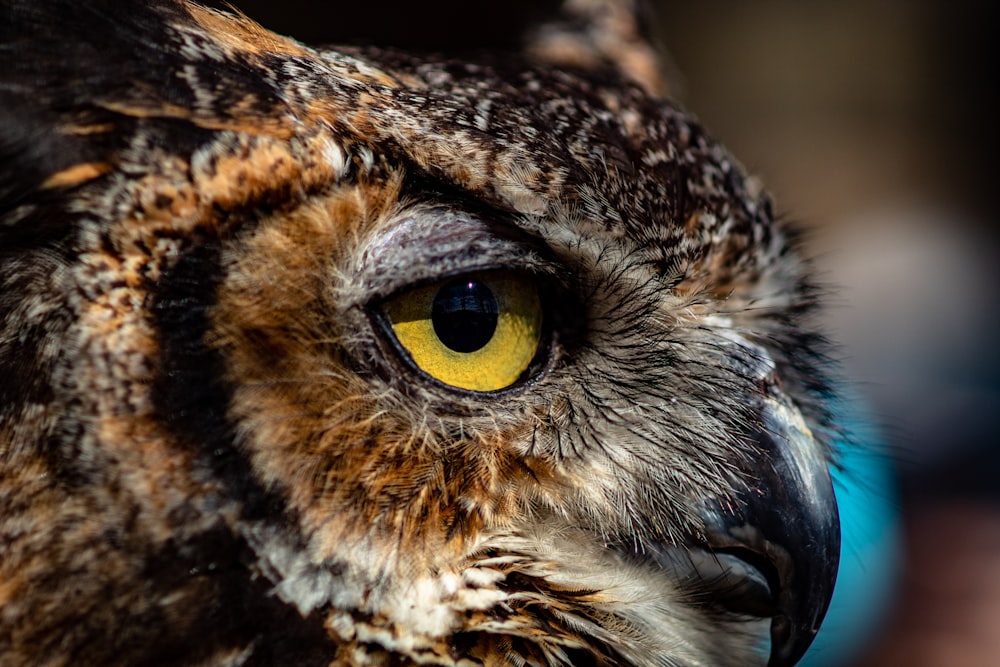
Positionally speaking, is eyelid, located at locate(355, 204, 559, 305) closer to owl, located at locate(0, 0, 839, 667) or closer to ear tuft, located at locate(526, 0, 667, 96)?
owl, located at locate(0, 0, 839, 667)

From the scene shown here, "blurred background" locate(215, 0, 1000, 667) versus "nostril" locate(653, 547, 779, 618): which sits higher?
"blurred background" locate(215, 0, 1000, 667)

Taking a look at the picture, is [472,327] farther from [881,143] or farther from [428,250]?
[881,143]

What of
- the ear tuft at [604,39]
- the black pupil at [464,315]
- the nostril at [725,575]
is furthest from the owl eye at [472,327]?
the ear tuft at [604,39]

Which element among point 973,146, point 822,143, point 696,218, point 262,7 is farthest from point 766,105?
point 696,218

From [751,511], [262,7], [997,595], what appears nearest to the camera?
[751,511]

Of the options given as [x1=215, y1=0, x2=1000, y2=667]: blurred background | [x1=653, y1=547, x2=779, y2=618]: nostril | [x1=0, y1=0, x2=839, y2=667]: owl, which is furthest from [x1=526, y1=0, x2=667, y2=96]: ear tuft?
[x1=215, y1=0, x2=1000, y2=667]: blurred background

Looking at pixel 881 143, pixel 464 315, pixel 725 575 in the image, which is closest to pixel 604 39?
pixel 464 315

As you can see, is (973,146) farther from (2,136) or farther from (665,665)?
(2,136)
